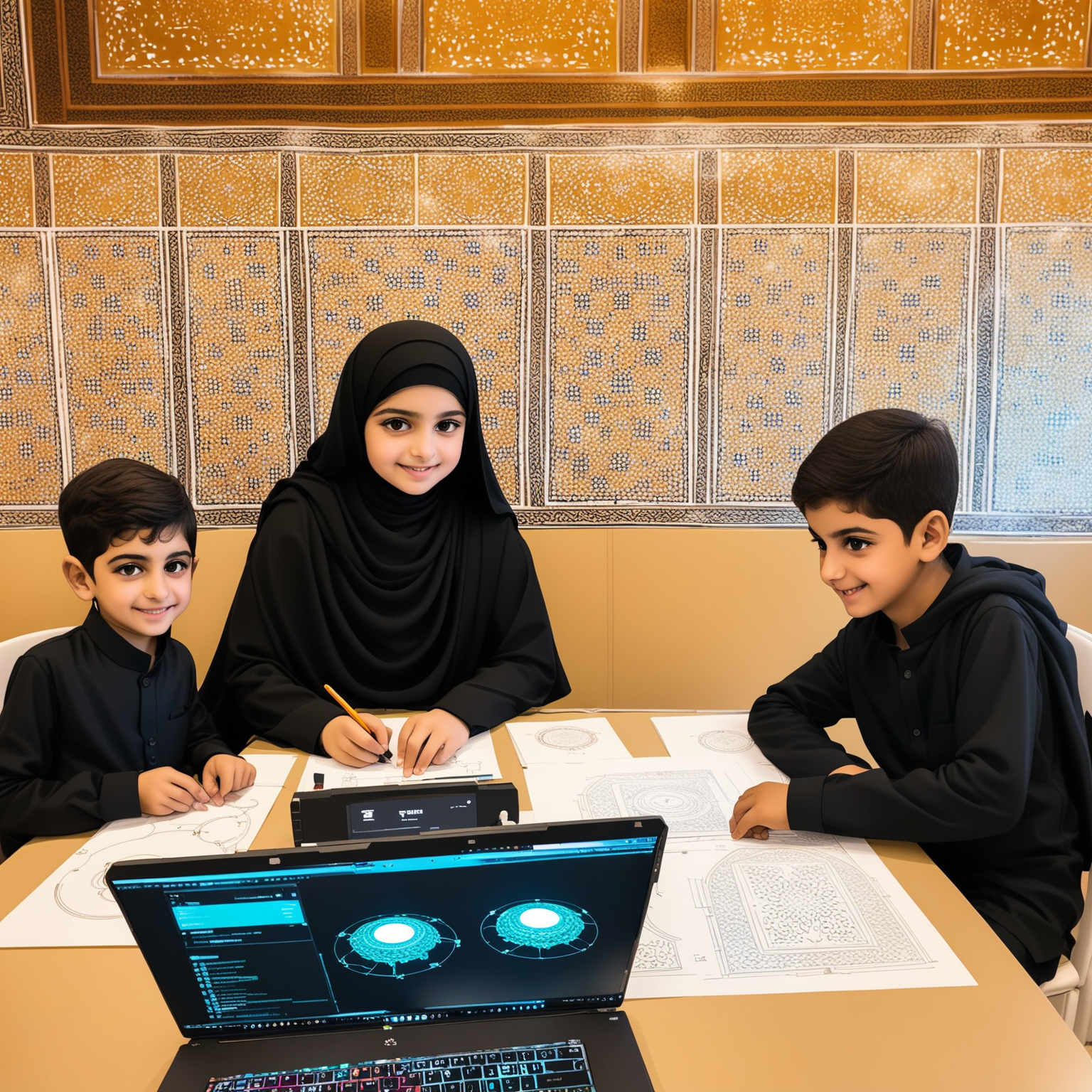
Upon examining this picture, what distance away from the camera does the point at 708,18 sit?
2.30m

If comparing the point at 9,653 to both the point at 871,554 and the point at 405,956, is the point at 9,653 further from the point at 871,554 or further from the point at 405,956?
the point at 871,554

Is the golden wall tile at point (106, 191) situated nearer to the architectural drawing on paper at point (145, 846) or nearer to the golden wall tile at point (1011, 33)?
the architectural drawing on paper at point (145, 846)

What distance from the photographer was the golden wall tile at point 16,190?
2.33 meters

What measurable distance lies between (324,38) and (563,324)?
97 centimetres

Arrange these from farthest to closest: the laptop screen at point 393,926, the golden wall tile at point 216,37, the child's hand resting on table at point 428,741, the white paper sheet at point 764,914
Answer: the golden wall tile at point 216,37
the child's hand resting on table at point 428,741
the white paper sheet at point 764,914
the laptop screen at point 393,926

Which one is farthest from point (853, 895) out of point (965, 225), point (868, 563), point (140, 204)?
point (140, 204)

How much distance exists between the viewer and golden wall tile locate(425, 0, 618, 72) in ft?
7.54

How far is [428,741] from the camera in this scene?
4.59ft

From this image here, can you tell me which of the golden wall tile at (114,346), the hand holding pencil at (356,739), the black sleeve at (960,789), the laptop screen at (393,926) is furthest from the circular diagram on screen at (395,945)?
the golden wall tile at (114,346)

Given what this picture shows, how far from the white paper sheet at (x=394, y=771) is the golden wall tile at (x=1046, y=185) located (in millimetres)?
2051

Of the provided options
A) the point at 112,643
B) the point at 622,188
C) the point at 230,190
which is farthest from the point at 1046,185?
the point at 112,643

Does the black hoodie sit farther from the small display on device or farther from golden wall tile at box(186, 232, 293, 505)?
golden wall tile at box(186, 232, 293, 505)

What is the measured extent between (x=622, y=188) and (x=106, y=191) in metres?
1.38

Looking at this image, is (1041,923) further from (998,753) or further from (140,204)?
(140,204)
